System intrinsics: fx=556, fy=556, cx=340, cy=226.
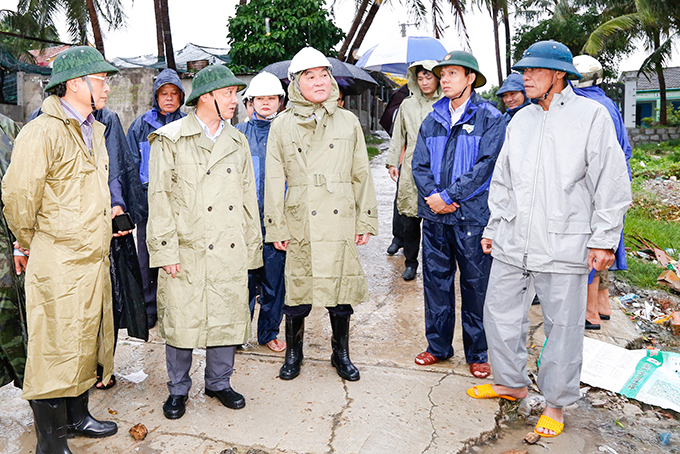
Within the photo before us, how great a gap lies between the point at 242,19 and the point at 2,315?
12.0 metres

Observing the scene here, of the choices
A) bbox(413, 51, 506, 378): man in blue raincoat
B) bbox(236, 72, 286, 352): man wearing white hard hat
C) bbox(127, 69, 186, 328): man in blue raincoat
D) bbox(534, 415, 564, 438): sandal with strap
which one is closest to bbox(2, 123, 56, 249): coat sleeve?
bbox(127, 69, 186, 328): man in blue raincoat

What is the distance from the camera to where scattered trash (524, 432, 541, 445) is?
279 cm

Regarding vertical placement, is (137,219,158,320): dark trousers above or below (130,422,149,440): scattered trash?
above

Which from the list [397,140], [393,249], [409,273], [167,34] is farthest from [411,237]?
[167,34]

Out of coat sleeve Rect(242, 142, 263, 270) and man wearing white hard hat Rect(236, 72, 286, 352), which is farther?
man wearing white hard hat Rect(236, 72, 286, 352)

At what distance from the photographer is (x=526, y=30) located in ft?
74.2

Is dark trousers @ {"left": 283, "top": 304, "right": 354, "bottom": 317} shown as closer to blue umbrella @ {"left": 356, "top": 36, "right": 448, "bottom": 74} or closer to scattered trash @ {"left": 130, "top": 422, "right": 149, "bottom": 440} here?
scattered trash @ {"left": 130, "top": 422, "right": 149, "bottom": 440}

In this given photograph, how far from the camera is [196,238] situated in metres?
2.94

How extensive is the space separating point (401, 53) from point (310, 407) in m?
4.82

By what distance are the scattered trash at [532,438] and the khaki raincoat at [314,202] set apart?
3.85ft

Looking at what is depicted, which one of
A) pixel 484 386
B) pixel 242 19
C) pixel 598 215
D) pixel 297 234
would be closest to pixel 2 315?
Result: pixel 297 234

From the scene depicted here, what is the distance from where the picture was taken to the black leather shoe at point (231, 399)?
306cm

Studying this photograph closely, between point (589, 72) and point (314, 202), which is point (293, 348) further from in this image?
point (589, 72)

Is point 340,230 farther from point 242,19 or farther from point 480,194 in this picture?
point 242,19
